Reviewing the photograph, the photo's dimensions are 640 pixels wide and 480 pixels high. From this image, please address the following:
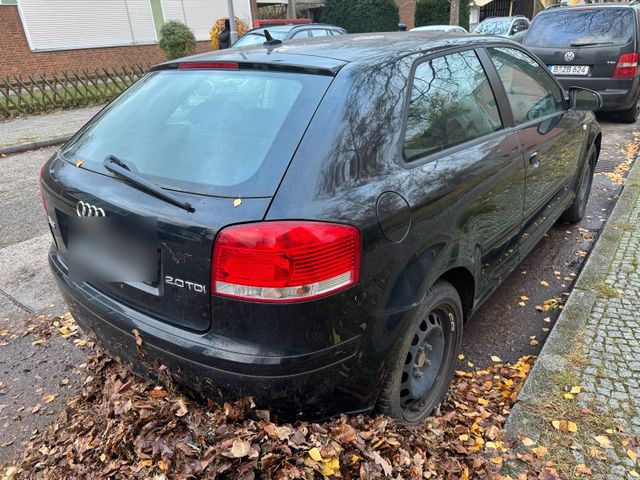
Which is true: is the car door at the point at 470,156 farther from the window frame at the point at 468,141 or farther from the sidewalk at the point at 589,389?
the sidewalk at the point at 589,389

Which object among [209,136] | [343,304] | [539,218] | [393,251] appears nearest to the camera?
[343,304]

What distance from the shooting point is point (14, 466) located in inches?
87.7

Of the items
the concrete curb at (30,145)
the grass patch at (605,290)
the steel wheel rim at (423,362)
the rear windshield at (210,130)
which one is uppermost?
the rear windshield at (210,130)

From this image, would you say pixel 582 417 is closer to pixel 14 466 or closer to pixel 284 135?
pixel 284 135

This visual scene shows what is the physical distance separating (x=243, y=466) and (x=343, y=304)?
698mm

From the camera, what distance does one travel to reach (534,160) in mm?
3260

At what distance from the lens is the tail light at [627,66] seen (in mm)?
8016

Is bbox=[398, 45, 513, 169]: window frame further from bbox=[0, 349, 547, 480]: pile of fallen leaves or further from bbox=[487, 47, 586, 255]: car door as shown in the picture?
bbox=[0, 349, 547, 480]: pile of fallen leaves

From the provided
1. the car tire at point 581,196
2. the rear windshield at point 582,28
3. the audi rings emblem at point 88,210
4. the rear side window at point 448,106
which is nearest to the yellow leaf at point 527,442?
the rear side window at point 448,106

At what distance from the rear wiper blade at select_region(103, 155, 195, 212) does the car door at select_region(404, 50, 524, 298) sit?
3.17 feet

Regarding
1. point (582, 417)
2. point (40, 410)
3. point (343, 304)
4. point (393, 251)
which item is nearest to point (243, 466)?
point (343, 304)

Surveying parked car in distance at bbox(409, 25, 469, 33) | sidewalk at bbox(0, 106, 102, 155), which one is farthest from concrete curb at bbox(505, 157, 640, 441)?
sidewalk at bbox(0, 106, 102, 155)

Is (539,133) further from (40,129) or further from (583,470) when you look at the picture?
(40,129)

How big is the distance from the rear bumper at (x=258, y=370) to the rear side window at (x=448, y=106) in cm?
94
